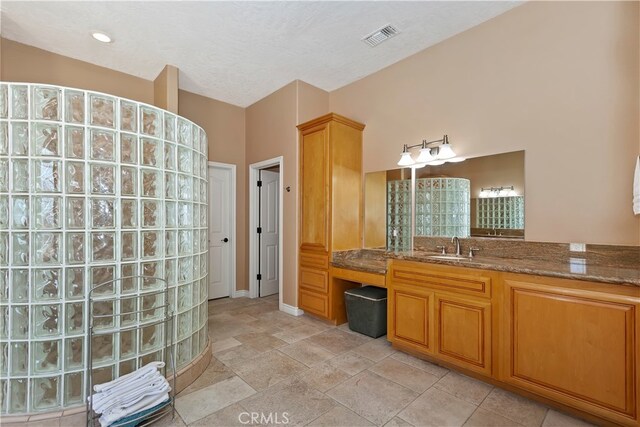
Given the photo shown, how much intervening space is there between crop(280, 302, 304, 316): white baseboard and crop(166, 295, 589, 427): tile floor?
74cm

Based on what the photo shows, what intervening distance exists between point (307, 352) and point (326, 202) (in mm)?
1652

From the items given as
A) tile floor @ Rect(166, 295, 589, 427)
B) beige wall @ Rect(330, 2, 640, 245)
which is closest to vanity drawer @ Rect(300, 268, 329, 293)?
tile floor @ Rect(166, 295, 589, 427)

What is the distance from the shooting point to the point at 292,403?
2.05m

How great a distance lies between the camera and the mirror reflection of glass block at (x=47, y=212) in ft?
5.86

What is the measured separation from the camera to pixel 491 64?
109 inches

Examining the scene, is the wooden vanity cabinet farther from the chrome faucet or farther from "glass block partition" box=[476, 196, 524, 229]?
"glass block partition" box=[476, 196, 524, 229]

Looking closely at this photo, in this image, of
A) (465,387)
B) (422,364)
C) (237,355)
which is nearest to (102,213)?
(237,355)

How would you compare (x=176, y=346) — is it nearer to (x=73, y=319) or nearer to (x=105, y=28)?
(x=73, y=319)

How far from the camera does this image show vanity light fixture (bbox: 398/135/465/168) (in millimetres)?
2992

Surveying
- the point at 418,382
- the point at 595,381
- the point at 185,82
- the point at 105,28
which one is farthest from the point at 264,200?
the point at 595,381

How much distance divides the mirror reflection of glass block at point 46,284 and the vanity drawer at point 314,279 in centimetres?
245

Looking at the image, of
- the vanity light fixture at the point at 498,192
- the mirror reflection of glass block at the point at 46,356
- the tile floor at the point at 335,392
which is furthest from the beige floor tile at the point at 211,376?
the vanity light fixture at the point at 498,192

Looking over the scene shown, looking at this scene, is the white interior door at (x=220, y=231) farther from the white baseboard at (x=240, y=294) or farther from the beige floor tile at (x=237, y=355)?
the beige floor tile at (x=237, y=355)

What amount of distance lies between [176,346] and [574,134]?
11.5 ft
